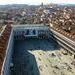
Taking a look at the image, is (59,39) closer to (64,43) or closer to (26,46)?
(64,43)

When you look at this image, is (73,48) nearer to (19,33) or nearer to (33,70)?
(33,70)

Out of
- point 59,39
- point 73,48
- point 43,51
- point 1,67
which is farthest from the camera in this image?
point 59,39

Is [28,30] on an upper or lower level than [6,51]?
lower

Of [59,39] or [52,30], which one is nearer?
[59,39]

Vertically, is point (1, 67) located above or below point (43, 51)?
above

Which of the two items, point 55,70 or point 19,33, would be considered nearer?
point 55,70

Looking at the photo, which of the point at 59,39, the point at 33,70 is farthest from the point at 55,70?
the point at 59,39

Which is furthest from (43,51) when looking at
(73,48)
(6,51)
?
(6,51)

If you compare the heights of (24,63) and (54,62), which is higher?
(54,62)

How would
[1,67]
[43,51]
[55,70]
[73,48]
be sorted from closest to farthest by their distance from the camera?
[1,67] < [55,70] < [73,48] < [43,51]
